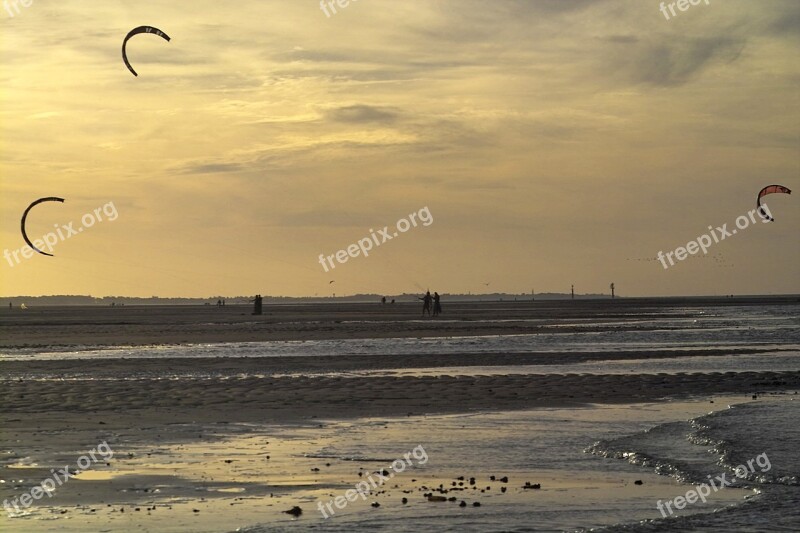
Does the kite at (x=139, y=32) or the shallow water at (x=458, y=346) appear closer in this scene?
the kite at (x=139, y=32)

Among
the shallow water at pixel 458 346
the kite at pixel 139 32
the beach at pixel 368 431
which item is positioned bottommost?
the beach at pixel 368 431

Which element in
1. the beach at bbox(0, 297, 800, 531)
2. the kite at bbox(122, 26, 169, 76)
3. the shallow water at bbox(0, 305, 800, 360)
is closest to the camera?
the beach at bbox(0, 297, 800, 531)

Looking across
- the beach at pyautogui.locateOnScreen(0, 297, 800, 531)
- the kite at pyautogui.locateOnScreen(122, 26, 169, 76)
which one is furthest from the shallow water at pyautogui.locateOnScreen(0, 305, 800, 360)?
the kite at pyautogui.locateOnScreen(122, 26, 169, 76)

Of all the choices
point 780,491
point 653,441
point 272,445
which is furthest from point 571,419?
point 780,491

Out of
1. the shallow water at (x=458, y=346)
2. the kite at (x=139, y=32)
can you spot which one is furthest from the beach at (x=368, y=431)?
the kite at (x=139, y=32)

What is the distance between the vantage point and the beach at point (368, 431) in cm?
1249

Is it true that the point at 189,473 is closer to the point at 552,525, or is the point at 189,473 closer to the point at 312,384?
the point at 552,525

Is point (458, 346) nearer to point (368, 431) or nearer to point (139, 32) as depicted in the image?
point (139, 32)

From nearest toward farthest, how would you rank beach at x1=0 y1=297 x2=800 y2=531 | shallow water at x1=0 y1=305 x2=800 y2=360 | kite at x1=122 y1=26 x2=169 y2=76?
beach at x1=0 y1=297 x2=800 y2=531 < kite at x1=122 y1=26 x2=169 y2=76 < shallow water at x1=0 y1=305 x2=800 y2=360

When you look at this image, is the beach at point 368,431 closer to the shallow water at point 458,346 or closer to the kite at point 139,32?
the shallow water at point 458,346

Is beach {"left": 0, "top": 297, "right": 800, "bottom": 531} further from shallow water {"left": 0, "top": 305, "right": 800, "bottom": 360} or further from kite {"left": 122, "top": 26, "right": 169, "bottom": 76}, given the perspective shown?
kite {"left": 122, "top": 26, "right": 169, "bottom": 76}

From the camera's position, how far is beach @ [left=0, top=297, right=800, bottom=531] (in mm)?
12492

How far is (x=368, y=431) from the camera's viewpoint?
63.0 ft

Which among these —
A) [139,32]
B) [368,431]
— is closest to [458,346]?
[139,32]
